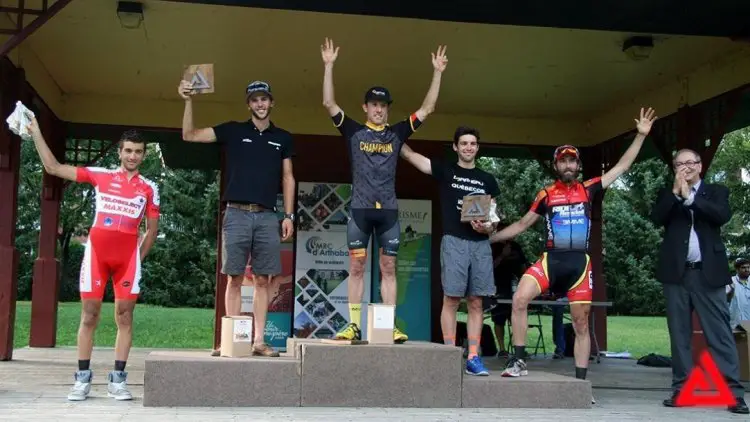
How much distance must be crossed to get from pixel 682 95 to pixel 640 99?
35.3 inches

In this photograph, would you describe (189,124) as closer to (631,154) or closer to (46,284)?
(631,154)

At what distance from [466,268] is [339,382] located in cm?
122

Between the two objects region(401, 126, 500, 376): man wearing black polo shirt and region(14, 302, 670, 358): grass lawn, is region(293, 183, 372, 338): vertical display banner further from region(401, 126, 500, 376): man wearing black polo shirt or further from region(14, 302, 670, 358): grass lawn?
region(401, 126, 500, 376): man wearing black polo shirt

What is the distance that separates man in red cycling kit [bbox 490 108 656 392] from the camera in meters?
5.40

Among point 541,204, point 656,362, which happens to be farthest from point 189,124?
point 656,362

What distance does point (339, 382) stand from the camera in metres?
4.89

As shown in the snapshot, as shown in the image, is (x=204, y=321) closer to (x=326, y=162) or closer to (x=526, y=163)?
(x=326, y=162)

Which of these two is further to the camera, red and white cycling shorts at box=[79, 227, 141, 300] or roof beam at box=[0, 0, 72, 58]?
roof beam at box=[0, 0, 72, 58]

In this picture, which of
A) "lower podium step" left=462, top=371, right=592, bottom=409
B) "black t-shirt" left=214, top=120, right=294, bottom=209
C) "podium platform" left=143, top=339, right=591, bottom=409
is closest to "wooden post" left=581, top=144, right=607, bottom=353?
"lower podium step" left=462, top=371, right=592, bottom=409

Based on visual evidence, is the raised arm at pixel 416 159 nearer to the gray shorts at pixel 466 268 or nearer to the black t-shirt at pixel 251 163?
the gray shorts at pixel 466 268

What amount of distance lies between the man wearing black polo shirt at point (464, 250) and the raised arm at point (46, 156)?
7.25 ft

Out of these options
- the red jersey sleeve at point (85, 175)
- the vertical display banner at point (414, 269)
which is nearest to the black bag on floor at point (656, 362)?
the vertical display banner at point (414, 269)

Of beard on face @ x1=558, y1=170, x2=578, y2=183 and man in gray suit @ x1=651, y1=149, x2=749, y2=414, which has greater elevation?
beard on face @ x1=558, y1=170, x2=578, y2=183

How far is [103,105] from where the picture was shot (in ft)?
34.2
